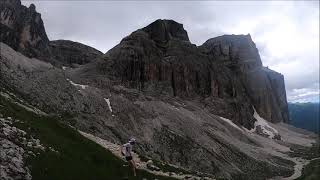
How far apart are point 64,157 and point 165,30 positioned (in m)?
147

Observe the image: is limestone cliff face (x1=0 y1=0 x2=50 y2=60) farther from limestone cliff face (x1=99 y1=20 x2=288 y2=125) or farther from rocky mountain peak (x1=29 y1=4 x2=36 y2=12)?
limestone cliff face (x1=99 y1=20 x2=288 y2=125)

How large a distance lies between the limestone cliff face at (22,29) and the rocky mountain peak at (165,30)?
174ft

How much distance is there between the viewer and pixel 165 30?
179875 millimetres

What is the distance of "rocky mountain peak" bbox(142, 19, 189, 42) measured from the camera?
17525cm

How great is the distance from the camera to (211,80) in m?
175

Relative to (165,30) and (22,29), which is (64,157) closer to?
(22,29)

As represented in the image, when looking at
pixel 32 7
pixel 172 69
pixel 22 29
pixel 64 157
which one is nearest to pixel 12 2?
pixel 22 29

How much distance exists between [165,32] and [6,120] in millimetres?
143775

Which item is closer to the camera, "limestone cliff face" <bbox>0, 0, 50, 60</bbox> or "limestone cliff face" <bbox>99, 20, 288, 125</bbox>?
"limestone cliff face" <bbox>0, 0, 50, 60</bbox>

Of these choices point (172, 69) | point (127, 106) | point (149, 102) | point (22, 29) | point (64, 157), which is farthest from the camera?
point (172, 69)

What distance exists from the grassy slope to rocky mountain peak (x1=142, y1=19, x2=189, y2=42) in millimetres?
128319

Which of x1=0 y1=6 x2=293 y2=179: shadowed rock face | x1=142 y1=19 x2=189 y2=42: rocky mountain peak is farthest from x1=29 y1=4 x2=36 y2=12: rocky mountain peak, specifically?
x1=142 y1=19 x2=189 y2=42: rocky mountain peak

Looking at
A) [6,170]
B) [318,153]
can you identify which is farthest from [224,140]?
[6,170]

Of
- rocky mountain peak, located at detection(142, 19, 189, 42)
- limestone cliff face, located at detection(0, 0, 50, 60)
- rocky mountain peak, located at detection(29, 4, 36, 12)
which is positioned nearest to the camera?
limestone cliff face, located at detection(0, 0, 50, 60)
